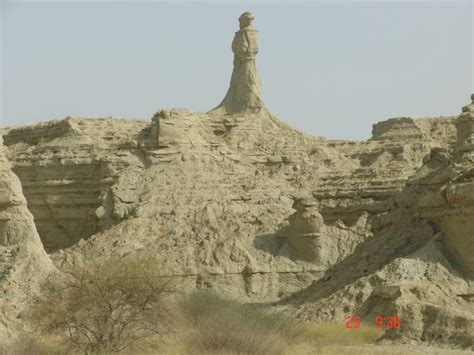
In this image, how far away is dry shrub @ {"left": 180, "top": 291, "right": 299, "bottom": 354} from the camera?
94.4 ft

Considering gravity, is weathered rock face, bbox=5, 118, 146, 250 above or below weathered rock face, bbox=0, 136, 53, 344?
above

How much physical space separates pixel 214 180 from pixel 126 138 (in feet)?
21.7

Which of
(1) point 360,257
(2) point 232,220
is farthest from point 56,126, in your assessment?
(1) point 360,257

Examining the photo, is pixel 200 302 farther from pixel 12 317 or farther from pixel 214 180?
pixel 214 180

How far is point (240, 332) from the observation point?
95.8 feet

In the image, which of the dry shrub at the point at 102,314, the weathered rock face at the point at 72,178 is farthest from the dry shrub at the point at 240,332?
the weathered rock face at the point at 72,178

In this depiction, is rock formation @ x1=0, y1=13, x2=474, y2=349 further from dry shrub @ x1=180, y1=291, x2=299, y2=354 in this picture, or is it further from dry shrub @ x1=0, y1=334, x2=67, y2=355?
dry shrub @ x1=0, y1=334, x2=67, y2=355

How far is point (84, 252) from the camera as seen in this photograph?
53.7m

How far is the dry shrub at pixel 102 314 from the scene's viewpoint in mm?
29094

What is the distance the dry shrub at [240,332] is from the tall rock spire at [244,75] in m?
36.7

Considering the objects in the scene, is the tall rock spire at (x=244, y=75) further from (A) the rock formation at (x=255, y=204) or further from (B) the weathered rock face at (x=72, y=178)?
(B) the weathered rock face at (x=72, y=178)

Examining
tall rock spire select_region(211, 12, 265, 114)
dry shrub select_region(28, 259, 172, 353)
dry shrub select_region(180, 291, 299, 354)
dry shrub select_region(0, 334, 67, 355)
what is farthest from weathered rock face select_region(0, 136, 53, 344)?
tall rock spire select_region(211, 12, 265, 114)
